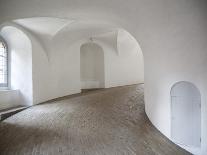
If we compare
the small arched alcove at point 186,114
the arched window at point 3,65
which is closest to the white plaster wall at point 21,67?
the arched window at point 3,65

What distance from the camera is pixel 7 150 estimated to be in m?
3.65

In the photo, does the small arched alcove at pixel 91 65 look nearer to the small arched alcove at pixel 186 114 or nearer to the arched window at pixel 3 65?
the arched window at pixel 3 65

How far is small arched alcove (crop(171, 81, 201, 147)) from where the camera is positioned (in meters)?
3.45

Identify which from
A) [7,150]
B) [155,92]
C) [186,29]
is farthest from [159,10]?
[7,150]

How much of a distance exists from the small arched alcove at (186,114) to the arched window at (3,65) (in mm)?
6551

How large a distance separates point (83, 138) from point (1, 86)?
5012mm

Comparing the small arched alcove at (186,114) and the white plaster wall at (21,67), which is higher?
the white plaster wall at (21,67)

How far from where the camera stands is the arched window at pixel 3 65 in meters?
7.52

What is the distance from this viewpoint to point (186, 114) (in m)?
3.67

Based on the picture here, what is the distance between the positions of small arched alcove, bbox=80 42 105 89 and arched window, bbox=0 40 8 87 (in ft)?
16.7

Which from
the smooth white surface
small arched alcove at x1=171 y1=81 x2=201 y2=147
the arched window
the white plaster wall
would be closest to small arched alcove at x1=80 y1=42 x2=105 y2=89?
the white plaster wall

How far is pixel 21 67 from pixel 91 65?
211 inches

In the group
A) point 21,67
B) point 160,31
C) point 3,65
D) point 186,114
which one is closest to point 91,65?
point 21,67

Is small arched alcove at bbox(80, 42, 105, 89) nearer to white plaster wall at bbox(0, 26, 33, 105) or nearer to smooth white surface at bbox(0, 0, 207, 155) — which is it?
white plaster wall at bbox(0, 26, 33, 105)
